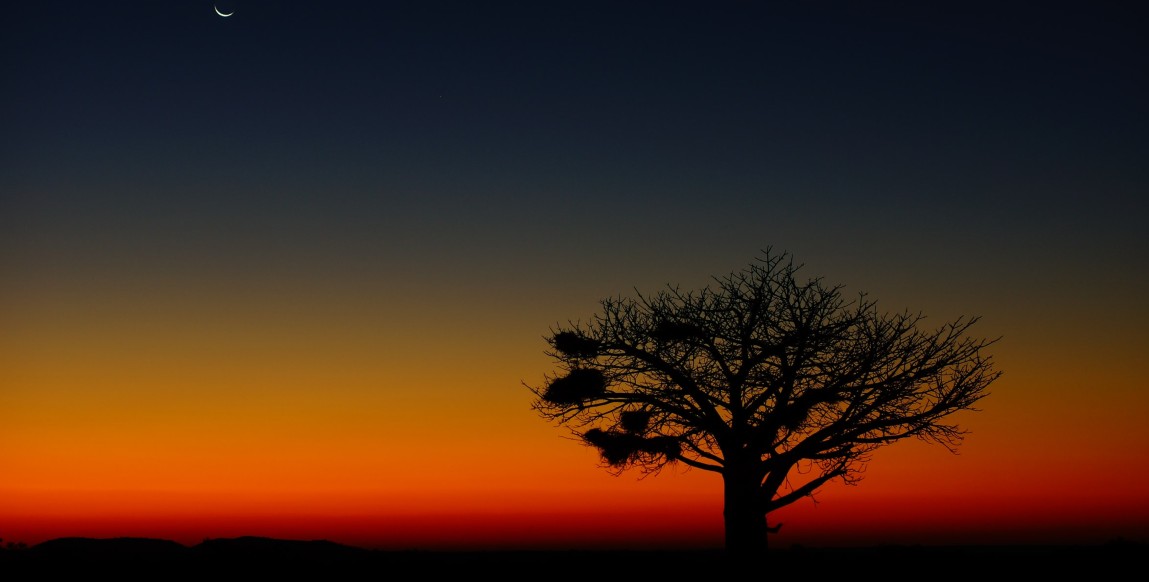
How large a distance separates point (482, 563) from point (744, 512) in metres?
5.45

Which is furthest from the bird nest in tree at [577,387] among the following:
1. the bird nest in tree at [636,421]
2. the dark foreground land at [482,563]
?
the dark foreground land at [482,563]

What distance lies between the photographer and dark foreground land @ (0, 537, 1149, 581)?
16.8m

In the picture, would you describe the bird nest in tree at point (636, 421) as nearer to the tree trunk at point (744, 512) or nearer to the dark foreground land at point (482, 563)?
the tree trunk at point (744, 512)

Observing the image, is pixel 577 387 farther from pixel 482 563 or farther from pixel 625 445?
pixel 482 563

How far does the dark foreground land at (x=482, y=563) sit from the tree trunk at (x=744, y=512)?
18.5 inches

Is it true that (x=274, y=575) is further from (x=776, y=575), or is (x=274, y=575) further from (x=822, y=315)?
(x=822, y=315)

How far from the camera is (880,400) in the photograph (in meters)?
21.1

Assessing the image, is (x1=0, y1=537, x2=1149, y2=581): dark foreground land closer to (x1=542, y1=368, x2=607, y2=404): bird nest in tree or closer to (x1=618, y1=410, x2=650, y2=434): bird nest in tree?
(x1=618, y1=410, x2=650, y2=434): bird nest in tree

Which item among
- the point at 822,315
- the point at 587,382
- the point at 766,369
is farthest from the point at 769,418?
the point at 587,382

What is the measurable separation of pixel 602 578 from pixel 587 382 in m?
5.57

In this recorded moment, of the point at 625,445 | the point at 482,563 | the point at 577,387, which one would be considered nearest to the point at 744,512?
the point at 625,445

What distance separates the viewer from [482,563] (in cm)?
1872

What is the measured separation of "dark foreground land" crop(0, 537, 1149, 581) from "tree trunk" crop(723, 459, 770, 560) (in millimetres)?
470

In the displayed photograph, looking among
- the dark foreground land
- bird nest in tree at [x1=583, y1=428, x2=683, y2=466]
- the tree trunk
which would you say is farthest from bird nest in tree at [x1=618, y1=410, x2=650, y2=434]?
the dark foreground land
